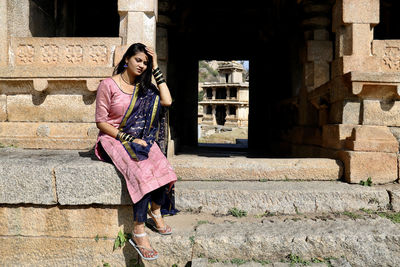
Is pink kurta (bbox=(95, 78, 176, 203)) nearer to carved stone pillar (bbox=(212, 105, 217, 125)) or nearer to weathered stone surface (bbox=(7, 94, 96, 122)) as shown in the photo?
weathered stone surface (bbox=(7, 94, 96, 122))

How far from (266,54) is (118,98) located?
6.77m

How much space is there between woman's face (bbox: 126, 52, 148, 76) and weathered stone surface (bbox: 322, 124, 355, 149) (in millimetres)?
2597

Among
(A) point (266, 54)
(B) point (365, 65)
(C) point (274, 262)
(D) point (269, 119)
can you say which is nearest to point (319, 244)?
(C) point (274, 262)

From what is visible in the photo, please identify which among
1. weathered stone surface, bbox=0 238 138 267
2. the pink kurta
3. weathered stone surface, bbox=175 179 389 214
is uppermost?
the pink kurta

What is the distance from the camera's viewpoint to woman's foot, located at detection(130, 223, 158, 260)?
223cm

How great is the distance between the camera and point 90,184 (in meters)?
2.43

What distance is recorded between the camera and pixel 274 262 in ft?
7.53

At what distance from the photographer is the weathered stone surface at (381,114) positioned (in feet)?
11.9

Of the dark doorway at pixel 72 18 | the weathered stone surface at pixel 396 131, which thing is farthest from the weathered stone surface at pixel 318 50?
the dark doorway at pixel 72 18

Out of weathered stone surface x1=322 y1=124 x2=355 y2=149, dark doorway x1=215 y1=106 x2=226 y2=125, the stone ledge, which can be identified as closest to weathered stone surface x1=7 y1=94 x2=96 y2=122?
the stone ledge

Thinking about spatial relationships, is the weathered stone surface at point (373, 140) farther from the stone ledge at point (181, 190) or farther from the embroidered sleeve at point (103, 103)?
the embroidered sleeve at point (103, 103)

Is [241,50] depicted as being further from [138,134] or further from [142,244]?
[142,244]

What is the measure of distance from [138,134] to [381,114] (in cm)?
301

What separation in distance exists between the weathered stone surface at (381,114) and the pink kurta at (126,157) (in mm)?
2644
